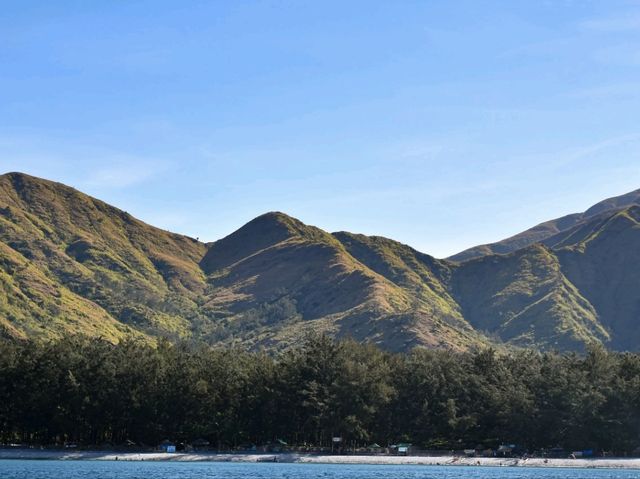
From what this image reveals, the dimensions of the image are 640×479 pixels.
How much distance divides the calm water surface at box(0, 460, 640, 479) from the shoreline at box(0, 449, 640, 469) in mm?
1297

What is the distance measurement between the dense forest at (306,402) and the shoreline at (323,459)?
18.2 feet

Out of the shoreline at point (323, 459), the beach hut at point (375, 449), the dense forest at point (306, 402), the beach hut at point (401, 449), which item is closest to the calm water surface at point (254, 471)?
the shoreline at point (323, 459)

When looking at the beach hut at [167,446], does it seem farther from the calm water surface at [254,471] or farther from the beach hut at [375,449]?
the beach hut at [375,449]

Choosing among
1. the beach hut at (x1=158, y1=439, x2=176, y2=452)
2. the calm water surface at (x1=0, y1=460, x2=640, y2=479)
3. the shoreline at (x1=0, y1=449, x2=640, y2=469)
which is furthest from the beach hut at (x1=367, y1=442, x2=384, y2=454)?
the beach hut at (x1=158, y1=439, x2=176, y2=452)

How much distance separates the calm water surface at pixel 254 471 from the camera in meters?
125

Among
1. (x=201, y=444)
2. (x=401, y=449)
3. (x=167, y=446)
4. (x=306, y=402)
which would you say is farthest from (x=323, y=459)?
(x=167, y=446)

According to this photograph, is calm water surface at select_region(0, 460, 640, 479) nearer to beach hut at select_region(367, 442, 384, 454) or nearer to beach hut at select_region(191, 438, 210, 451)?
beach hut at select_region(191, 438, 210, 451)

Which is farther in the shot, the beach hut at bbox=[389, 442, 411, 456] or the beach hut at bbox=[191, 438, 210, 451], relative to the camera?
the beach hut at bbox=[191, 438, 210, 451]

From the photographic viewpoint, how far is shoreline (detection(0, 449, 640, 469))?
160 m

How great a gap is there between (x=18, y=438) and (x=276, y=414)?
49.8 meters

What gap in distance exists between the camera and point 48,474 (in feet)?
401

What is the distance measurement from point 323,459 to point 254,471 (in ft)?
82.0

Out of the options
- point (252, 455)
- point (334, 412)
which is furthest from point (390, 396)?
point (252, 455)

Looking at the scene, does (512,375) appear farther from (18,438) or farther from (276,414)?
(18,438)
